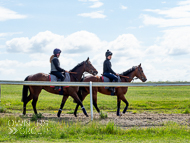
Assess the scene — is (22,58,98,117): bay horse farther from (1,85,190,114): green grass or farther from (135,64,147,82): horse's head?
(135,64,147,82): horse's head

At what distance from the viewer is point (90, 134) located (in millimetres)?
6617

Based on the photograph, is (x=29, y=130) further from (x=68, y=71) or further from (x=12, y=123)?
(x=68, y=71)

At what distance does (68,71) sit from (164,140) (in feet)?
18.5

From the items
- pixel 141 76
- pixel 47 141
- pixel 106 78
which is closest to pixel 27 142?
pixel 47 141

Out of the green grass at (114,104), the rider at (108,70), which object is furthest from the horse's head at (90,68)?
the green grass at (114,104)

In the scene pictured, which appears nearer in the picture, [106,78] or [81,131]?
[81,131]

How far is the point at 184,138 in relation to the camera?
20.7 ft

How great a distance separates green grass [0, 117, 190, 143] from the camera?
618 centimetres

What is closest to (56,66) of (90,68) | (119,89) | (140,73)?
(90,68)

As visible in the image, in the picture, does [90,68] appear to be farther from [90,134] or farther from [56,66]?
[90,134]

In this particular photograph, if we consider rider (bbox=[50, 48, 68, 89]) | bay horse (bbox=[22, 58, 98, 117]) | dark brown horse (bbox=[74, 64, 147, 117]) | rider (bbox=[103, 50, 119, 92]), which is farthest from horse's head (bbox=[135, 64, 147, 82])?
rider (bbox=[50, 48, 68, 89])

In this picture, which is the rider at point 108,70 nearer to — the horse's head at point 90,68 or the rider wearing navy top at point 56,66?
the horse's head at point 90,68

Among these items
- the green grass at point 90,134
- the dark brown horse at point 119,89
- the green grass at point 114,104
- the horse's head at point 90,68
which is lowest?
the green grass at point 90,134

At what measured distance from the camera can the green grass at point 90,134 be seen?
6.18m
